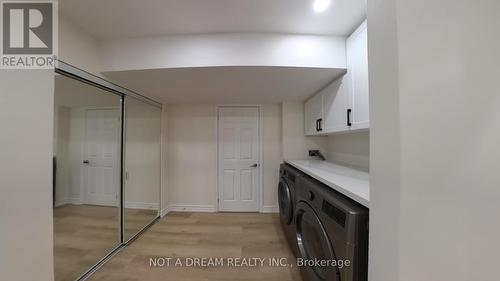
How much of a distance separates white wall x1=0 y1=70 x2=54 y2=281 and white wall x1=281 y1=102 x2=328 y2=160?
2.64m

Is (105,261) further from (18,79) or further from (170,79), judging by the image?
(170,79)

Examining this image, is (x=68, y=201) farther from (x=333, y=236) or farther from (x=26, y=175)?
(x=333, y=236)

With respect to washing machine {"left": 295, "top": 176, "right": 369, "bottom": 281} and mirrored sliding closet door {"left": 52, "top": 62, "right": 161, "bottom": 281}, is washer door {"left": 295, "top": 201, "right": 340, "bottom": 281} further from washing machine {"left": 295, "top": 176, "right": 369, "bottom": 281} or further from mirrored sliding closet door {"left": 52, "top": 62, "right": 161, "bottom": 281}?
mirrored sliding closet door {"left": 52, "top": 62, "right": 161, "bottom": 281}

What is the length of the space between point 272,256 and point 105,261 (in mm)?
1801

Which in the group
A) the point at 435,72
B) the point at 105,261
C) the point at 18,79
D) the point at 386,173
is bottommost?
the point at 105,261

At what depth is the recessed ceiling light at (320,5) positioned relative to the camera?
1247 mm

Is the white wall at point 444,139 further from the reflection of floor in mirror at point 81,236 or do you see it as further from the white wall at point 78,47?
the reflection of floor in mirror at point 81,236

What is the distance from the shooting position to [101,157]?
2.13 m

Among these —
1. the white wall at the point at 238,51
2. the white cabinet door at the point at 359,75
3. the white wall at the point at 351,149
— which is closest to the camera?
the white cabinet door at the point at 359,75

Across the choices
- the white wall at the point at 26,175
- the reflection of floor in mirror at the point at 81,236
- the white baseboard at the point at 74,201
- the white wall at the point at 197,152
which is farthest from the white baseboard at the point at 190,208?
the white wall at the point at 26,175

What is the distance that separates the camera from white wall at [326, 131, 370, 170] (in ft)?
6.23

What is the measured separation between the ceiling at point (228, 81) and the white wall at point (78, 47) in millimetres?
151

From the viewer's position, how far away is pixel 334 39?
64.8 inches

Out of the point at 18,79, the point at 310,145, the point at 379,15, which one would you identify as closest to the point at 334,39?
the point at 379,15
